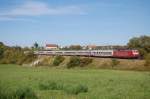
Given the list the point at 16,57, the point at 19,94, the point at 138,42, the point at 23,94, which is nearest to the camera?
the point at 19,94

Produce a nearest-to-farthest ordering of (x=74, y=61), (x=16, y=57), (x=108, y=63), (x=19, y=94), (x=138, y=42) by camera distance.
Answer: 1. (x=19, y=94)
2. (x=108, y=63)
3. (x=74, y=61)
4. (x=138, y=42)
5. (x=16, y=57)

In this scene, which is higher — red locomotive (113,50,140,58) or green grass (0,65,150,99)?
red locomotive (113,50,140,58)

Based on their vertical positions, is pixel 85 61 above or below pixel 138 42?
below

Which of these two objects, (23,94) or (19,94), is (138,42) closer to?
(23,94)

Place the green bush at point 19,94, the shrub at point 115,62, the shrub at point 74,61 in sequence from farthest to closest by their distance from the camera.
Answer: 1. the shrub at point 74,61
2. the shrub at point 115,62
3. the green bush at point 19,94

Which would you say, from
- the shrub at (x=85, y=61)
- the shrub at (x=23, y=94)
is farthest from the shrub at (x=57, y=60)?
the shrub at (x=23, y=94)

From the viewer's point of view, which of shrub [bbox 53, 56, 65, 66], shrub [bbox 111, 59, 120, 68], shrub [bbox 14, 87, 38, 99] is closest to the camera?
shrub [bbox 14, 87, 38, 99]

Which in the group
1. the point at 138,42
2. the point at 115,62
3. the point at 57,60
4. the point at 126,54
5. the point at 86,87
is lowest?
the point at 86,87

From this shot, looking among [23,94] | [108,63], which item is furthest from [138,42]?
[23,94]

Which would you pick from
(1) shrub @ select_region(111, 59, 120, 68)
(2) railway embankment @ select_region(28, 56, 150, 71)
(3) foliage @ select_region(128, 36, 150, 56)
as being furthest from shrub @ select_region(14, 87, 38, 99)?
(3) foliage @ select_region(128, 36, 150, 56)

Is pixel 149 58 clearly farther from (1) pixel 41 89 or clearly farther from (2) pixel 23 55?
(2) pixel 23 55

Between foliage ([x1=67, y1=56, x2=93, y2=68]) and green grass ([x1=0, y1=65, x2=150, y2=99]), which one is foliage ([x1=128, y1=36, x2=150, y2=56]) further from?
green grass ([x1=0, y1=65, x2=150, y2=99])

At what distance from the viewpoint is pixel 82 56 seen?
86.2 m

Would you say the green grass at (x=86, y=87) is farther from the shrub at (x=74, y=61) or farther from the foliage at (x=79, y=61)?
the shrub at (x=74, y=61)
